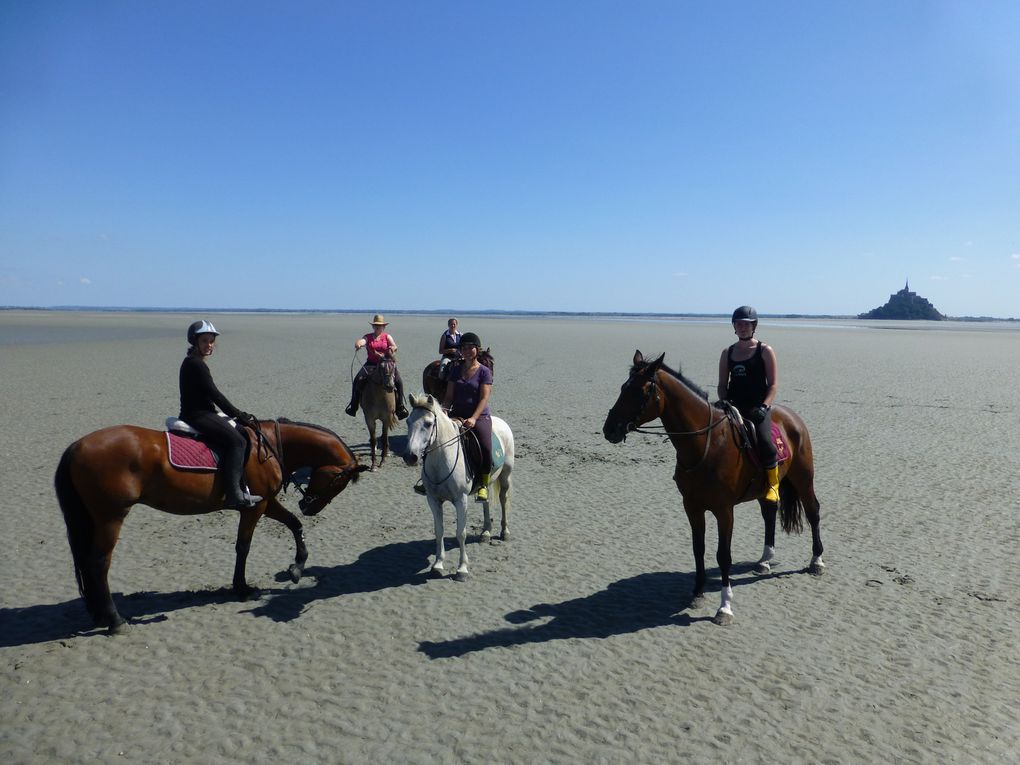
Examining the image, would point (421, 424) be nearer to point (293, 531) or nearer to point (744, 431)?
point (293, 531)

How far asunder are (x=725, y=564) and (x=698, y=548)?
0.39 meters

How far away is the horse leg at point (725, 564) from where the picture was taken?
5641 mm

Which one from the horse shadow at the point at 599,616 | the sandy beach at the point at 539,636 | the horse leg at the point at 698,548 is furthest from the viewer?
the horse leg at the point at 698,548

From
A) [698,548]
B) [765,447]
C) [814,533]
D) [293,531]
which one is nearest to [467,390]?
[293,531]

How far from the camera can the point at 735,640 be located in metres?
5.31

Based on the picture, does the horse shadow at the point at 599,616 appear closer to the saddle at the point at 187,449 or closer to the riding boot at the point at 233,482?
the riding boot at the point at 233,482

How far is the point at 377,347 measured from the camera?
11.3 meters

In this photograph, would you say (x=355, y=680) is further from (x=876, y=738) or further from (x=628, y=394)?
(x=876, y=738)

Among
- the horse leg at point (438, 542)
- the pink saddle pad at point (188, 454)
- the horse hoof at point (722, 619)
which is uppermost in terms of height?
the pink saddle pad at point (188, 454)

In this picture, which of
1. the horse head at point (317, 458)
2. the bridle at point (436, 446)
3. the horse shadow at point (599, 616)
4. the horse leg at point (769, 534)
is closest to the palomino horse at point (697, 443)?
the horse shadow at point (599, 616)

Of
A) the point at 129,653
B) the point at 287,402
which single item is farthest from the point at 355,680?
the point at 287,402

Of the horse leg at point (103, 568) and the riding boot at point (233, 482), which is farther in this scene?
the riding boot at point (233, 482)

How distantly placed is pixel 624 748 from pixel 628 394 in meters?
2.84

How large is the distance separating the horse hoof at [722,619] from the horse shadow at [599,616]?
3.7 inches
